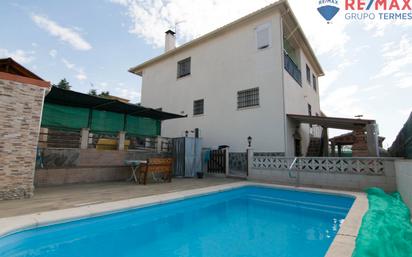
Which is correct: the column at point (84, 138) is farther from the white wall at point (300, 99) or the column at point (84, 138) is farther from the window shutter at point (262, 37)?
the window shutter at point (262, 37)

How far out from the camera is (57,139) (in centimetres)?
903

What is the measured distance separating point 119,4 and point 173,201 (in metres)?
11.3

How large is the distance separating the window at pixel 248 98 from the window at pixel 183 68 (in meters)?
5.30

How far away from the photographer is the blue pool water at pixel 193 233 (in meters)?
3.28

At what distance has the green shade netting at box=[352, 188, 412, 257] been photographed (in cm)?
262

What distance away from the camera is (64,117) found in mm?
9086

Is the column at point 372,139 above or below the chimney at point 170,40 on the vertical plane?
below

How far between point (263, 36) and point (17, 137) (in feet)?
40.0

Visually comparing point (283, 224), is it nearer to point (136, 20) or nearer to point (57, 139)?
point (57, 139)

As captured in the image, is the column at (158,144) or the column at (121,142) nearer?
the column at (121,142)

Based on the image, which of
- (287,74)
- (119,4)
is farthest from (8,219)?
(287,74)

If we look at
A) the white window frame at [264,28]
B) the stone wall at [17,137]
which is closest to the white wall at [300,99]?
the white window frame at [264,28]

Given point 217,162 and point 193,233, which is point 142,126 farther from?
point 193,233

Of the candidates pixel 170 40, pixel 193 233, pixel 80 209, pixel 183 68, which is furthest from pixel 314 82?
pixel 80 209
